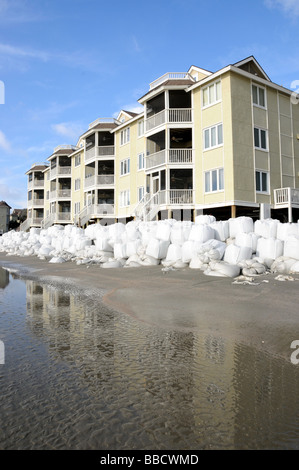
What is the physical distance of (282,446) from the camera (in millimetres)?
1938

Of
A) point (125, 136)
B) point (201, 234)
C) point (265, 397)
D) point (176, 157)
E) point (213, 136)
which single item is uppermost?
point (125, 136)

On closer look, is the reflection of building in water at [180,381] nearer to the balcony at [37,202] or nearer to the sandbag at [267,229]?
the sandbag at [267,229]

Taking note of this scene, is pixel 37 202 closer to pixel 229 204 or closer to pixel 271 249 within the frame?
pixel 229 204

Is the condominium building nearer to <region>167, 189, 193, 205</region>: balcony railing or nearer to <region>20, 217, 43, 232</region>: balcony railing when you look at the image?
<region>167, 189, 193, 205</region>: balcony railing

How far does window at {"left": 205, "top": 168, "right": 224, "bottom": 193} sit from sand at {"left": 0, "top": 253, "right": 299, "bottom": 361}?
10989 millimetres

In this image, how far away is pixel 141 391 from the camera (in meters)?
2.68

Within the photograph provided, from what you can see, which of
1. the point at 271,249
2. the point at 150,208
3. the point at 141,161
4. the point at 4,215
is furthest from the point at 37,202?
the point at 271,249

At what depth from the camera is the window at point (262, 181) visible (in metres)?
19.9

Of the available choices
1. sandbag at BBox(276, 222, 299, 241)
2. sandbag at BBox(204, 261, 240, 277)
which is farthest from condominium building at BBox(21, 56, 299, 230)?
sandbag at BBox(204, 261, 240, 277)

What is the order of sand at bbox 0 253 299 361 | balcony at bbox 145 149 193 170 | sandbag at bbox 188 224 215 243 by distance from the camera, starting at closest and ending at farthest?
sand at bbox 0 253 299 361, sandbag at bbox 188 224 215 243, balcony at bbox 145 149 193 170

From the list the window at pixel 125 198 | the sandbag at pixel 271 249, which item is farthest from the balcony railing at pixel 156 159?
the sandbag at pixel 271 249

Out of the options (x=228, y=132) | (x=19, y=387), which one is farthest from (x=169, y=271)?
(x=228, y=132)

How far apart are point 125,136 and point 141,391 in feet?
95.4

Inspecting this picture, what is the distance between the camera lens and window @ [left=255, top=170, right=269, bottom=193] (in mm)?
19906
